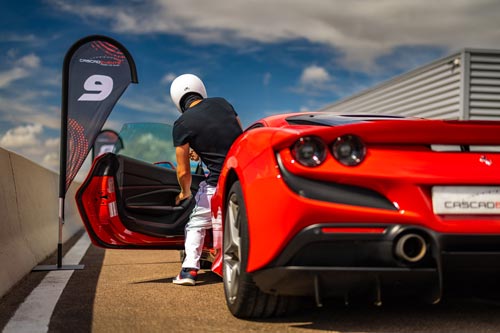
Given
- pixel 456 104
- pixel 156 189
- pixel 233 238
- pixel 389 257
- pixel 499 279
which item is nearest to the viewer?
pixel 389 257

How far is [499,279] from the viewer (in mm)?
3305

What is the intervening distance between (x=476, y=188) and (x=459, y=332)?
798 mm

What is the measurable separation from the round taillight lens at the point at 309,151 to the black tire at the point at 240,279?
49cm

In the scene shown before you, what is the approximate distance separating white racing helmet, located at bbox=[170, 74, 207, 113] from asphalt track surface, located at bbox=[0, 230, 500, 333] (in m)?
1.55

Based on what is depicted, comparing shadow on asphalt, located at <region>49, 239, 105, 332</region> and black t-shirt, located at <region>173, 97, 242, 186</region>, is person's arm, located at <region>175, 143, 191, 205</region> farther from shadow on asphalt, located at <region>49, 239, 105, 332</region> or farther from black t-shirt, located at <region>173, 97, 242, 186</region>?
shadow on asphalt, located at <region>49, 239, 105, 332</region>

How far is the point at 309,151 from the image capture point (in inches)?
126

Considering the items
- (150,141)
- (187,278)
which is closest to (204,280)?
(187,278)

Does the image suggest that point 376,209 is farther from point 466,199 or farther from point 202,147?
point 202,147

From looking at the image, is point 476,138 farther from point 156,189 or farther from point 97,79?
point 97,79

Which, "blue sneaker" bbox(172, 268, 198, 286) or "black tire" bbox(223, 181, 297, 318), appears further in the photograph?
"blue sneaker" bbox(172, 268, 198, 286)

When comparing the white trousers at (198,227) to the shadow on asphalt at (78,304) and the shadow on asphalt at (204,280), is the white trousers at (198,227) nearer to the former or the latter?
the shadow on asphalt at (204,280)

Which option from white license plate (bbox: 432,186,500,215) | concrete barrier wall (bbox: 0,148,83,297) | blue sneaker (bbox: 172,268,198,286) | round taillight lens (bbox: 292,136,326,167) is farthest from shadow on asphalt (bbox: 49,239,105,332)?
white license plate (bbox: 432,186,500,215)

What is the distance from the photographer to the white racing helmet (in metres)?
5.70

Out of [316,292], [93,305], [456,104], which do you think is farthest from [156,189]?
[456,104]
